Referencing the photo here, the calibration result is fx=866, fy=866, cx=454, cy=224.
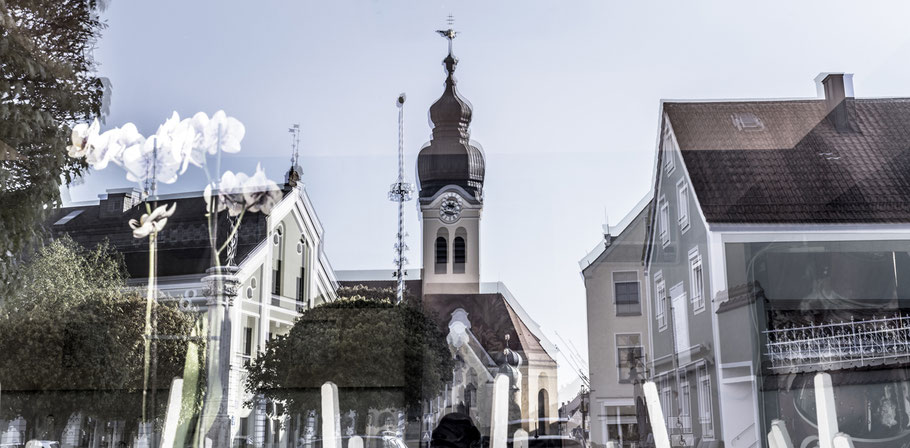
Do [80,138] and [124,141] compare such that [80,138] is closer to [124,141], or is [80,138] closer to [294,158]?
[124,141]

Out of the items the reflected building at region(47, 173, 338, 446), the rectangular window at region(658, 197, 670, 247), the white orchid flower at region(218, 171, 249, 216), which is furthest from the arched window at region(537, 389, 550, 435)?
the white orchid flower at region(218, 171, 249, 216)

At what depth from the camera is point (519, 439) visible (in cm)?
256

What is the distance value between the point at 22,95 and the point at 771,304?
2314 millimetres

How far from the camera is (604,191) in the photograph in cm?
267

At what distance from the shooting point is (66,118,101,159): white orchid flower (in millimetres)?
2727

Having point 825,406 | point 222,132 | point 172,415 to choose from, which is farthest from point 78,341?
point 825,406

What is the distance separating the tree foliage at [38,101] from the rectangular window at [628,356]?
1770mm

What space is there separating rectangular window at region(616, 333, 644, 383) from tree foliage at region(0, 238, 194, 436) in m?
1.31

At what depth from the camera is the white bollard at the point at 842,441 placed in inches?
96.6

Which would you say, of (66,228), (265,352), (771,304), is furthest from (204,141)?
(771,304)

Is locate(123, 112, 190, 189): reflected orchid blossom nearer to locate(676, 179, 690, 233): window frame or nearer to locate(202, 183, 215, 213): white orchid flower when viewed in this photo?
locate(202, 183, 215, 213): white orchid flower

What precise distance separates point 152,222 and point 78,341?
0.44m

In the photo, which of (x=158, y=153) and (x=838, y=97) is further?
(x=158, y=153)

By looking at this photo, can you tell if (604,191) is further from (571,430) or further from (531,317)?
(571,430)
